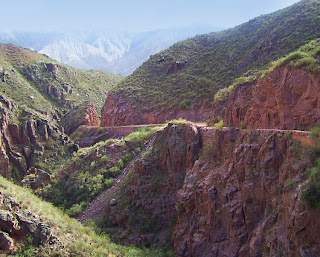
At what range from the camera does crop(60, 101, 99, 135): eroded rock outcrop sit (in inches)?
1608

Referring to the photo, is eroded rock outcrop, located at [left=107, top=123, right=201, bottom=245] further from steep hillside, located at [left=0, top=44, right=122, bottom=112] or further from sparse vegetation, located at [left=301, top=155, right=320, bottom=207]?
steep hillside, located at [left=0, top=44, right=122, bottom=112]

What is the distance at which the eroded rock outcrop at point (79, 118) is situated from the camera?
4084 cm

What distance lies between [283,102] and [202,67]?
88.4 feet

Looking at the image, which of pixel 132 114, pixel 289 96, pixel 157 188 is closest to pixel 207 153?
pixel 157 188

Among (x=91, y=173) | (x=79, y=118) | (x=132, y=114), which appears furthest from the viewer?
(x=79, y=118)

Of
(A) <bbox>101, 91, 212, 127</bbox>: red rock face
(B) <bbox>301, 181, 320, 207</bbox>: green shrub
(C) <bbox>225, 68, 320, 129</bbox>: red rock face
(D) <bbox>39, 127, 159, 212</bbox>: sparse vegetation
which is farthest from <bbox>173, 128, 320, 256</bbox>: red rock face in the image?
(A) <bbox>101, 91, 212, 127</bbox>: red rock face

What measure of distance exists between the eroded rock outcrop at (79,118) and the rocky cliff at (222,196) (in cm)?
2506

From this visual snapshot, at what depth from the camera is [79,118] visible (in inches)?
1630

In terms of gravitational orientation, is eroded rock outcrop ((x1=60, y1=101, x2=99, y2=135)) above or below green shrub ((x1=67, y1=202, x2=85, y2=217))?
above

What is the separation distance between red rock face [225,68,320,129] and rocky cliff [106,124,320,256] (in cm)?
Result: 106

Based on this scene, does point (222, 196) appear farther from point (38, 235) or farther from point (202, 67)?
point (202, 67)

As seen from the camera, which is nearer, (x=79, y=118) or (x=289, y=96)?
(x=289, y=96)

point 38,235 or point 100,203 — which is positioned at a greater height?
point 38,235

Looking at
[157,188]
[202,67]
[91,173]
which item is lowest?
[91,173]
